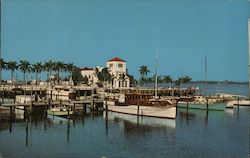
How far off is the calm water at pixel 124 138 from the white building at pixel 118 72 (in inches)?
1949

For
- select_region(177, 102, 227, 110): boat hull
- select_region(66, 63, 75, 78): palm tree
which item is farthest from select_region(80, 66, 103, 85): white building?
select_region(177, 102, 227, 110): boat hull

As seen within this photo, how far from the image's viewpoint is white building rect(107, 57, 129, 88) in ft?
339

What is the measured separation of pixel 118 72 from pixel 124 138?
68.4 m

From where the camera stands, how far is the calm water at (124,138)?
104ft

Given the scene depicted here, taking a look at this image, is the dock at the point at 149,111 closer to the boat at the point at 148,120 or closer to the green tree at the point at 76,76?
the boat at the point at 148,120

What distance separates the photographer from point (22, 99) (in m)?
59.3

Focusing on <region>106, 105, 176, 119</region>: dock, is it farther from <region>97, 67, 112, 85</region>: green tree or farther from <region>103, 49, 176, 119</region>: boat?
<region>97, 67, 112, 85</region>: green tree

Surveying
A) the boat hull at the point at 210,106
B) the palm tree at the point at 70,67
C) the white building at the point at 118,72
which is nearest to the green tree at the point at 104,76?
the white building at the point at 118,72

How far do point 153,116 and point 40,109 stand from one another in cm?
1994

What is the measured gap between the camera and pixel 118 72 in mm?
106188

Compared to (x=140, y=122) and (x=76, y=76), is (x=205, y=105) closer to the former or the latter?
(x=140, y=122)

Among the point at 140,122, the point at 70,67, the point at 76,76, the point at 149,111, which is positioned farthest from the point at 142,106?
the point at 70,67

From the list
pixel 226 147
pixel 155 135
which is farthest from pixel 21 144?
pixel 226 147

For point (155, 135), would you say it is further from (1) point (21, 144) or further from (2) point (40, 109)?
(2) point (40, 109)
